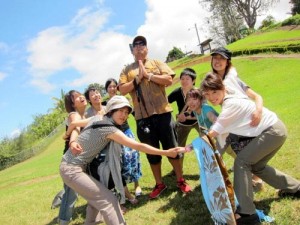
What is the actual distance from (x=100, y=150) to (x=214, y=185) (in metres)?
1.57

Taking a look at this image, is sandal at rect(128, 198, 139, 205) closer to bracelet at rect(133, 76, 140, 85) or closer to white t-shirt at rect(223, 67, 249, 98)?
bracelet at rect(133, 76, 140, 85)

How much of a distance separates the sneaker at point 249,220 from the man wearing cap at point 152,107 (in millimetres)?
2006

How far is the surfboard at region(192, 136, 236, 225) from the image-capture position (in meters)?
3.97

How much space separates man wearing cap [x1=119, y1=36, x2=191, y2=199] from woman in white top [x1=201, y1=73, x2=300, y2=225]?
1941 millimetres

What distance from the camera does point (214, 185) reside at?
4141 millimetres

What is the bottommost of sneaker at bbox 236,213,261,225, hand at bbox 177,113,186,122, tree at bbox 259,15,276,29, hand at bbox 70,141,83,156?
sneaker at bbox 236,213,261,225

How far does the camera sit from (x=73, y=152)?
4.70 meters

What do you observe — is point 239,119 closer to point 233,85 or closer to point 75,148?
point 233,85

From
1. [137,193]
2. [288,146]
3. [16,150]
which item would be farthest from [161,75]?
[16,150]

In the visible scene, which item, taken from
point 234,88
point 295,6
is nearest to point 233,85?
point 234,88

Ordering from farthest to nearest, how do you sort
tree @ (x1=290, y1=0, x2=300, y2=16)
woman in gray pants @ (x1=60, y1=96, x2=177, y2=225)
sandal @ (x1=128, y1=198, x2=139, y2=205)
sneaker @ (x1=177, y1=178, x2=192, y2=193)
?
1. tree @ (x1=290, y1=0, x2=300, y2=16)
2. sandal @ (x1=128, y1=198, x2=139, y2=205)
3. sneaker @ (x1=177, y1=178, x2=192, y2=193)
4. woman in gray pants @ (x1=60, y1=96, x2=177, y2=225)

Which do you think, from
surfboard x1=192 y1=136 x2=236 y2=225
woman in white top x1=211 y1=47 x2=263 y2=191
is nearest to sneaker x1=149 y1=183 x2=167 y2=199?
woman in white top x1=211 y1=47 x2=263 y2=191

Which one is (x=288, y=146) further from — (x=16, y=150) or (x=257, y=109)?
(x=16, y=150)

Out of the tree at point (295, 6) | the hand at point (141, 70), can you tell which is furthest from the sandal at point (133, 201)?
the tree at point (295, 6)
